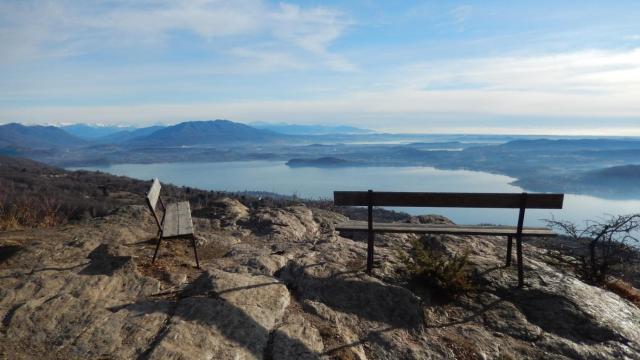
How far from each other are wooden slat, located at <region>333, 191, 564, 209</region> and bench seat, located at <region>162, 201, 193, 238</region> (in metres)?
2.62

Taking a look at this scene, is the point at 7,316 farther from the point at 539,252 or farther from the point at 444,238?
the point at 539,252

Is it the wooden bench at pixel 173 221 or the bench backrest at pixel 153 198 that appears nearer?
the wooden bench at pixel 173 221

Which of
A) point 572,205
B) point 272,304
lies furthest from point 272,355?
point 572,205

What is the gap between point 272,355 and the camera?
4617 millimetres

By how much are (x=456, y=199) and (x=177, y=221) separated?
4994 mm

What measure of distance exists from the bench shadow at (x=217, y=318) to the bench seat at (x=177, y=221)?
165 cm

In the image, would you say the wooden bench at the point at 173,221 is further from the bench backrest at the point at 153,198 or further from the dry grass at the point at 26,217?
the dry grass at the point at 26,217

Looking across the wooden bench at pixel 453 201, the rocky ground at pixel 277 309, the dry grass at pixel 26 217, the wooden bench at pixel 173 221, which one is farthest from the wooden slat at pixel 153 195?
the dry grass at pixel 26 217

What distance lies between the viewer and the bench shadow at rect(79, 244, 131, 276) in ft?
20.6

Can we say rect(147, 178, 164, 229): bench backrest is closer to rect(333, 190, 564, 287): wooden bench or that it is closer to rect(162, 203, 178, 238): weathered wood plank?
rect(162, 203, 178, 238): weathered wood plank

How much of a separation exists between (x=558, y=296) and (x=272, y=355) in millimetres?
4676

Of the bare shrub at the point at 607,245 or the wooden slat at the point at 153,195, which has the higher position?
the wooden slat at the point at 153,195

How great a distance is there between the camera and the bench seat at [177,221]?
23.1 feet

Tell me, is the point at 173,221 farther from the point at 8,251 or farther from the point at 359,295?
the point at 359,295
